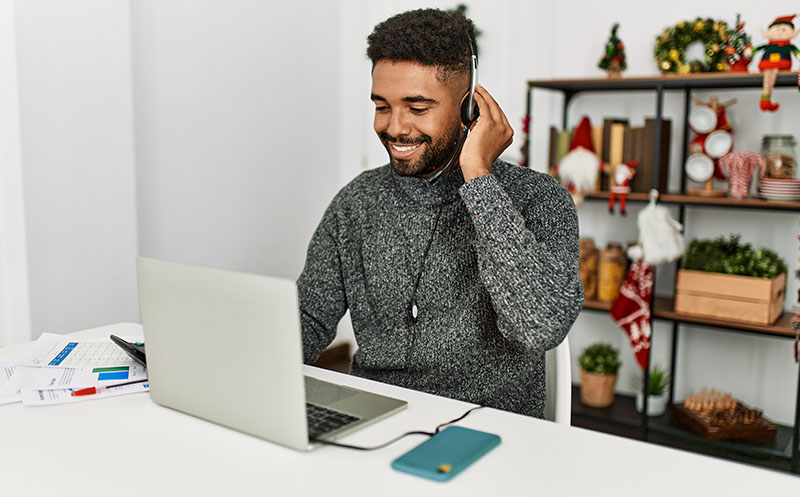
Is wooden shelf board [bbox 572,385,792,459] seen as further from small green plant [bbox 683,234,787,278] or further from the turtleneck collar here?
the turtleneck collar

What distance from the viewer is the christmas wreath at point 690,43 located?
8.64ft

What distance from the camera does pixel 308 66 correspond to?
3.34 m

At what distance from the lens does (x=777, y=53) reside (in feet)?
8.00

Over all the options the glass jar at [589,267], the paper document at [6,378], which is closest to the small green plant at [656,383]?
the glass jar at [589,267]

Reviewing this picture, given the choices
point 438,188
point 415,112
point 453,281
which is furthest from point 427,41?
point 453,281

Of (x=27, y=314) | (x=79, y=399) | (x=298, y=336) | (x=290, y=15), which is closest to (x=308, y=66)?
(x=290, y=15)

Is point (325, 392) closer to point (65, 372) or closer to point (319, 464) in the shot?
point (319, 464)

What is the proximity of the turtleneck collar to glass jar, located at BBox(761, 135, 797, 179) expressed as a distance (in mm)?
1603

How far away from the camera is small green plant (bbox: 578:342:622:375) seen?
293 centimetres

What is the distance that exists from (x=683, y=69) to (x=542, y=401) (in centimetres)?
177

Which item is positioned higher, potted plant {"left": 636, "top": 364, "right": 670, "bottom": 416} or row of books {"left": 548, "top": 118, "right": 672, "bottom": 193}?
row of books {"left": 548, "top": 118, "right": 672, "bottom": 193}

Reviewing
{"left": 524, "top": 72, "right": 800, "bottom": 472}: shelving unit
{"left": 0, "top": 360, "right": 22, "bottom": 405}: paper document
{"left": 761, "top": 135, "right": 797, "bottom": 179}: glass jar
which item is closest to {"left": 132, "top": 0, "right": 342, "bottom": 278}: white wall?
{"left": 524, "top": 72, "right": 800, "bottom": 472}: shelving unit

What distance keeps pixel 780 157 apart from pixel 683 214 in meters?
0.43

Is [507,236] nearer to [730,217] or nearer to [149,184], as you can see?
[149,184]
